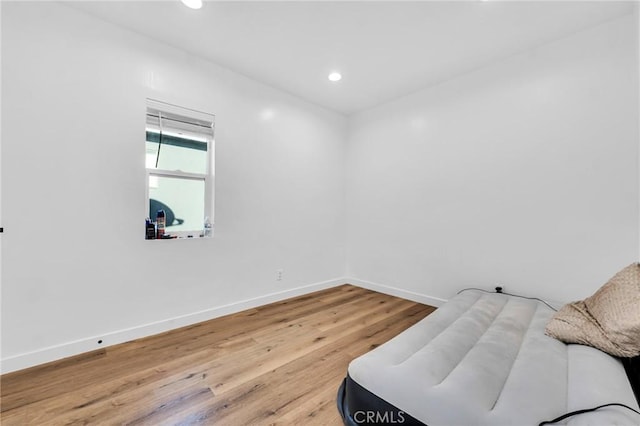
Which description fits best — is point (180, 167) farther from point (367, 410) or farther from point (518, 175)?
point (518, 175)

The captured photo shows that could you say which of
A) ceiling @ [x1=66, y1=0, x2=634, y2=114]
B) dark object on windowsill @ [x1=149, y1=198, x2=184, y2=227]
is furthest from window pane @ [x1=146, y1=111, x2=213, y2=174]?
ceiling @ [x1=66, y1=0, x2=634, y2=114]

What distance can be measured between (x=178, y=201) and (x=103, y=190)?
2.09 ft

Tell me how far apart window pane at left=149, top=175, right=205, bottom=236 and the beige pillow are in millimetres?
3089

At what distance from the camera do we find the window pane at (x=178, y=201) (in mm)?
2623

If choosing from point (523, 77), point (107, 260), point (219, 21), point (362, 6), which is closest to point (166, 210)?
point (107, 260)

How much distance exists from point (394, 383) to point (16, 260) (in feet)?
8.59

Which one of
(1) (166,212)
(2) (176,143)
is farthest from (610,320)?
(2) (176,143)

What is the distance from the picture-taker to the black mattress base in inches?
48.8

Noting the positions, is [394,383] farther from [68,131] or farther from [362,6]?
[68,131]

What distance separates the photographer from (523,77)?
2.66m

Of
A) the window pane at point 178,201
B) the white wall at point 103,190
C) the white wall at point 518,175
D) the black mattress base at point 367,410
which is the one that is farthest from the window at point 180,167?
the white wall at point 518,175

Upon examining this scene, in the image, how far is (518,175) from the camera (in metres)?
2.69

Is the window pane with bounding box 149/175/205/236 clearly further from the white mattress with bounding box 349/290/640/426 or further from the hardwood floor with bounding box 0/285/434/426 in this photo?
the white mattress with bounding box 349/290/640/426

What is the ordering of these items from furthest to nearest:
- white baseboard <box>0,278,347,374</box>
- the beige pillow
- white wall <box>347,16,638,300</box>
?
1. white wall <box>347,16,638,300</box>
2. white baseboard <box>0,278,347,374</box>
3. the beige pillow
